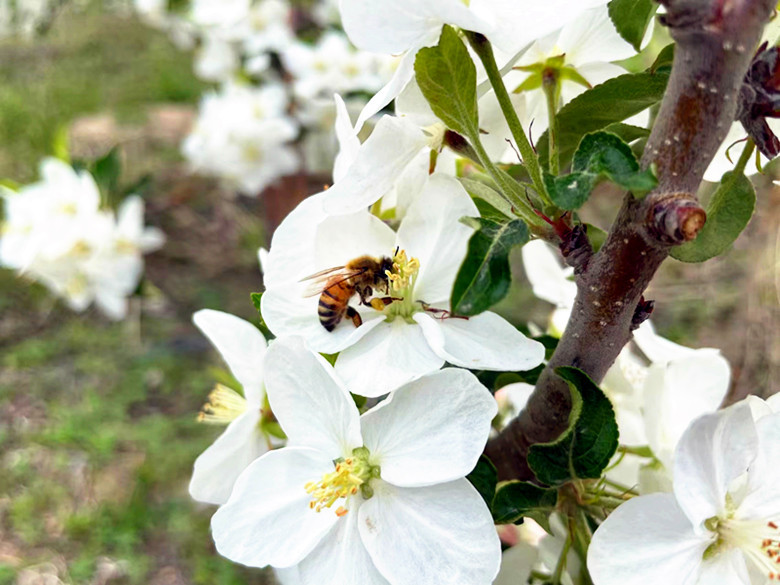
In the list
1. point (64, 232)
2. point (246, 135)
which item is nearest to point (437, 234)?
point (64, 232)

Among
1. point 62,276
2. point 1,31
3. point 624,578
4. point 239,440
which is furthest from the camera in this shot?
point 1,31

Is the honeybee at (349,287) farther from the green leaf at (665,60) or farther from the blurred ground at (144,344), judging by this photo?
the blurred ground at (144,344)

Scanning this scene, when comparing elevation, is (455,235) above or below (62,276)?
above

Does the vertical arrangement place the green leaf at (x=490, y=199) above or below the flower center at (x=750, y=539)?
above

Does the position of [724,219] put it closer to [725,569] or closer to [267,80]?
[725,569]

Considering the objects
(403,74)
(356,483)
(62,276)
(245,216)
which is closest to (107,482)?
(62,276)

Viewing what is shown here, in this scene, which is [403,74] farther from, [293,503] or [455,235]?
[293,503]

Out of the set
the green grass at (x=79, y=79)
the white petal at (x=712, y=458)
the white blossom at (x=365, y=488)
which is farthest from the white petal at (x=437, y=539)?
the green grass at (x=79, y=79)

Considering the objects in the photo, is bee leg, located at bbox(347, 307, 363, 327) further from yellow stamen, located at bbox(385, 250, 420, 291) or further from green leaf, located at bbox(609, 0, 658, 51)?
green leaf, located at bbox(609, 0, 658, 51)
